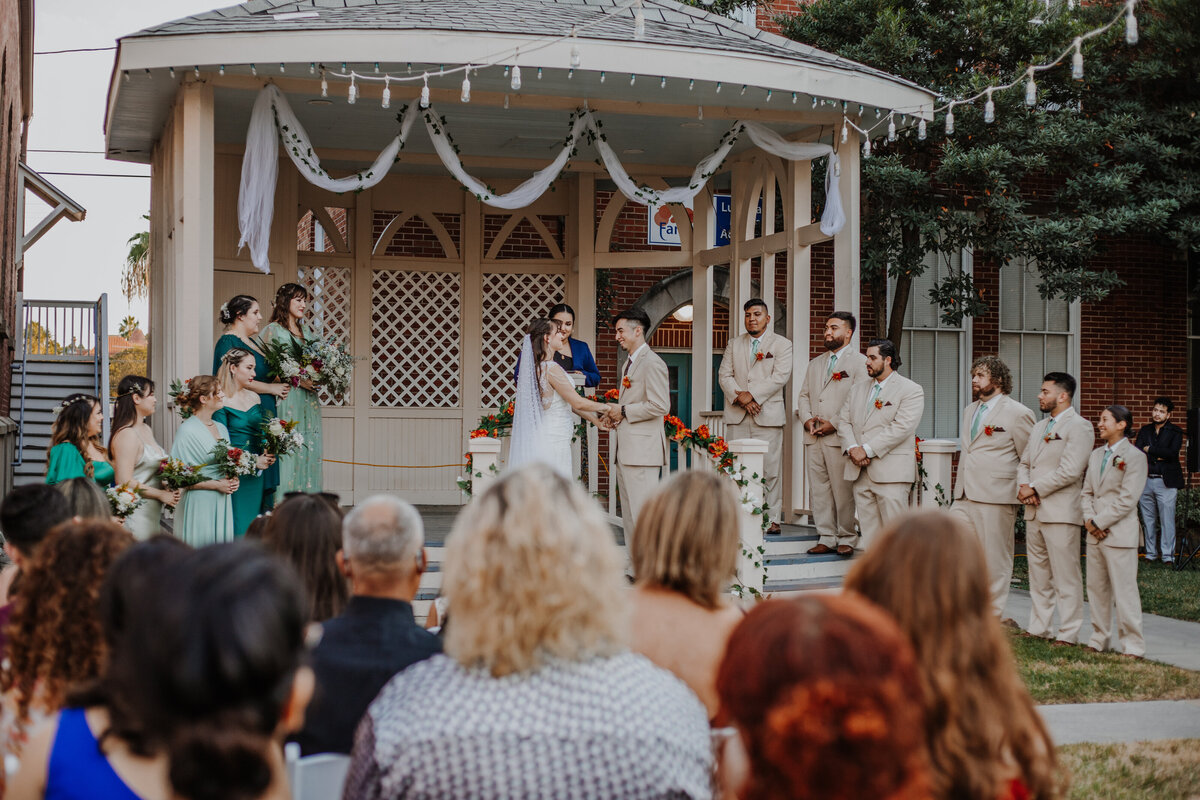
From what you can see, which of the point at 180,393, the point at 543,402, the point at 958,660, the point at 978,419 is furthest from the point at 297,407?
the point at 958,660

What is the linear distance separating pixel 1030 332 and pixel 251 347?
1150cm

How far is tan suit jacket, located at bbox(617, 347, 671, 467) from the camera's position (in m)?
8.40

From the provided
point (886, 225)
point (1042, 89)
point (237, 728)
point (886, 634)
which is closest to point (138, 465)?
point (237, 728)

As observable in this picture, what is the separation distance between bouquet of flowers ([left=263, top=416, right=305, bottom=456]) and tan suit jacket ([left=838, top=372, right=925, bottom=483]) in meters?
4.27

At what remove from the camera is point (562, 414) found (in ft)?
27.9

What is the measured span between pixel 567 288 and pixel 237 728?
10.7 meters

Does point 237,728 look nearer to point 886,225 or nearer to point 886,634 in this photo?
point 886,634

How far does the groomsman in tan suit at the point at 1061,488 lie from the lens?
8.24 m

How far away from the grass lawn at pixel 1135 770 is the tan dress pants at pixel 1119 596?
7.43 ft

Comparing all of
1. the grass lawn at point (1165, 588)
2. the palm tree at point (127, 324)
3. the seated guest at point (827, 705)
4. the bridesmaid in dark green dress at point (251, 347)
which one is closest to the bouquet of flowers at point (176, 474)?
the bridesmaid in dark green dress at point (251, 347)

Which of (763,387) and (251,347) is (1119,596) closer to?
(763,387)

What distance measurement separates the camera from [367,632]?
2.82 metres

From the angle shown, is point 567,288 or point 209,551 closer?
point 209,551

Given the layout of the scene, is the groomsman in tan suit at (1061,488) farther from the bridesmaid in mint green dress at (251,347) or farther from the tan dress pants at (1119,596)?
the bridesmaid in mint green dress at (251,347)
